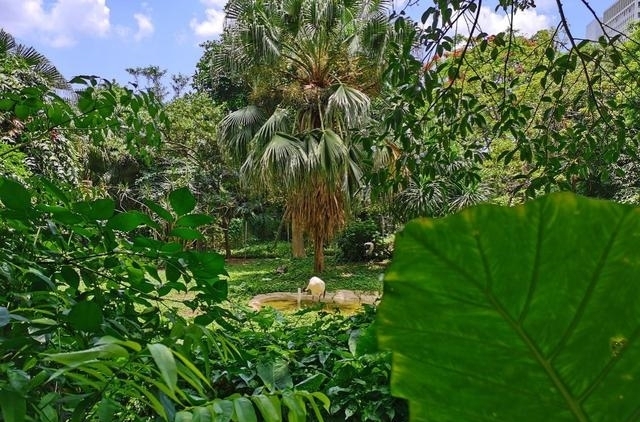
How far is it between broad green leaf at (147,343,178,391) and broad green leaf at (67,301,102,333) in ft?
0.52

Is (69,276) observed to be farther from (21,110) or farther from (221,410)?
(21,110)

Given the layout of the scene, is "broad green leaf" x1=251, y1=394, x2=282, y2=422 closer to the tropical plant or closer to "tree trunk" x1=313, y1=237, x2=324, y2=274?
the tropical plant

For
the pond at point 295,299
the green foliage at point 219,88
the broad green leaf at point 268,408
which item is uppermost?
the green foliage at point 219,88

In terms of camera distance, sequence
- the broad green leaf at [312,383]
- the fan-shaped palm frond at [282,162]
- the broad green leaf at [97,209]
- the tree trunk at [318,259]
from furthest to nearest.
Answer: the tree trunk at [318,259] < the fan-shaped palm frond at [282,162] < the broad green leaf at [312,383] < the broad green leaf at [97,209]

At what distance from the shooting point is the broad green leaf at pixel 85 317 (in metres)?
0.45

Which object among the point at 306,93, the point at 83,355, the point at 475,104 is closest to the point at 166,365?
the point at 83,355

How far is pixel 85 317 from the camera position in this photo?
453mm

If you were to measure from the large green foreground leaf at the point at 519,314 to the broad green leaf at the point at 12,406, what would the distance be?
27 cm

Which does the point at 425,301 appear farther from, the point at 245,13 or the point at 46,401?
the point at 245,13

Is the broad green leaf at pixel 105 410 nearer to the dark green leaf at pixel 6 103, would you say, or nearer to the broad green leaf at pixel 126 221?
the broad green leaf at pixel 126 221

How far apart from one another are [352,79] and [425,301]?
6.65 m

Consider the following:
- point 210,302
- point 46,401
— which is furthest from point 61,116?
point 46,401

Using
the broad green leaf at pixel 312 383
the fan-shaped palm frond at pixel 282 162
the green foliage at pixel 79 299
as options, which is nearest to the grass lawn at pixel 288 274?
the fan-shaped palm frond at pixel 282 162

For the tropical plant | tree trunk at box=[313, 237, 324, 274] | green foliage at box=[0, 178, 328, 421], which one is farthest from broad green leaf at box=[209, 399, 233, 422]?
tree trunk at box=[313, 237, 324, 274]
